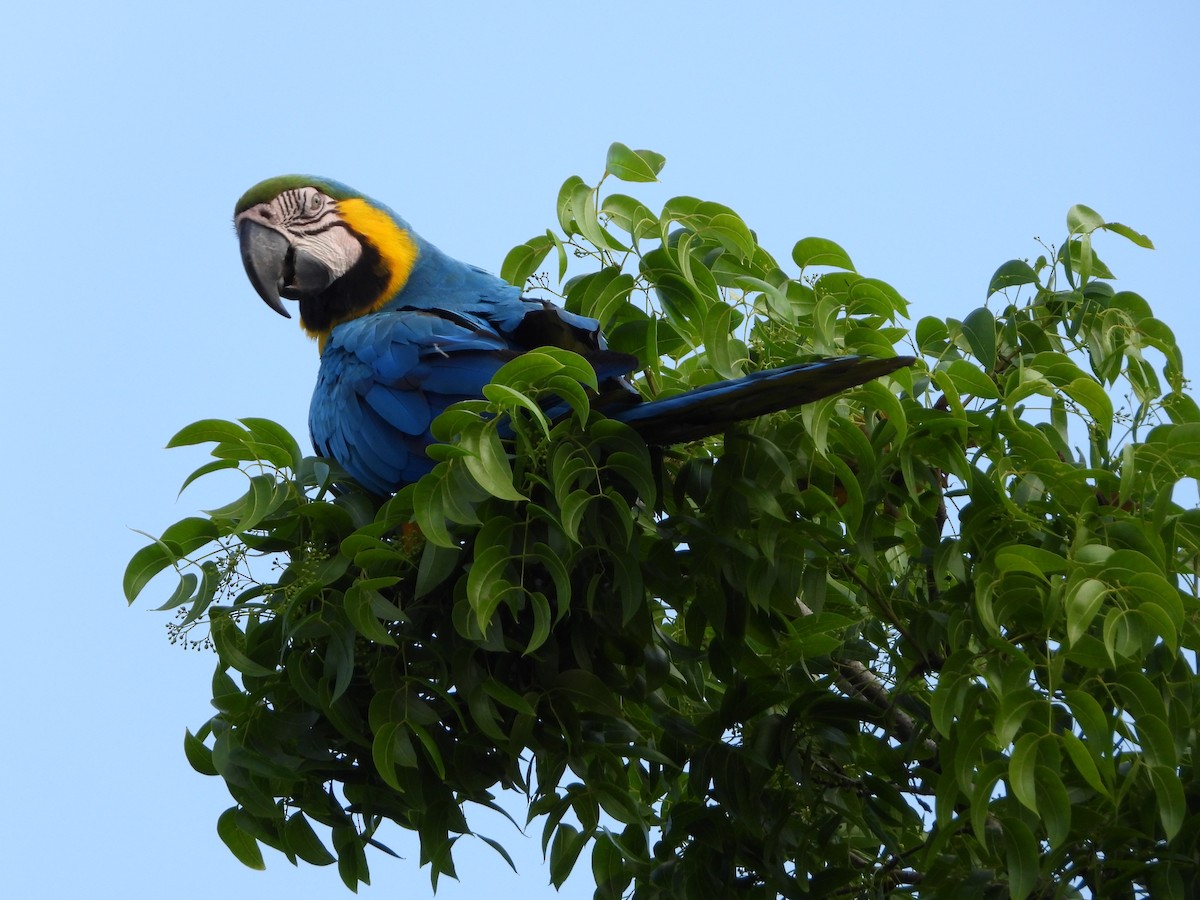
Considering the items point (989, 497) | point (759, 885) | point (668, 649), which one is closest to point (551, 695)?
point (668, 649)

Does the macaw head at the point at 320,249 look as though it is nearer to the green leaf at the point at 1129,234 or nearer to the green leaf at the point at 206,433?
the green leaf at the point at 206,433

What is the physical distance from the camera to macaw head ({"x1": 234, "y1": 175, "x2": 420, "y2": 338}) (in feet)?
9.38

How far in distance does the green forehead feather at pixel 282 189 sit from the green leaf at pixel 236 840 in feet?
5.18

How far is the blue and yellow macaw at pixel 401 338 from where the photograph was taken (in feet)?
5.55

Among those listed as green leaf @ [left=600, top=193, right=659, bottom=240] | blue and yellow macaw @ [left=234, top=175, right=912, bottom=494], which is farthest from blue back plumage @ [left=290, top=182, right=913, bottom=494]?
green leaf @ [left=600, top=193, right=659, bottom=240]

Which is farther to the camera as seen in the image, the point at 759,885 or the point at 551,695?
the point at 759,885

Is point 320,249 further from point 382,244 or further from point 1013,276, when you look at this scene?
point 1013,276

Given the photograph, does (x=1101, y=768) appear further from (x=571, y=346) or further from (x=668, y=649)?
(x=571, y=346)

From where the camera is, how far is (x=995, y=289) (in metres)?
2.02

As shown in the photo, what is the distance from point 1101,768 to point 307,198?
2199mm

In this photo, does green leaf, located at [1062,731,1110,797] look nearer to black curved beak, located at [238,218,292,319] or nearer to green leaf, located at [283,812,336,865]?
green leaf, located at [283,812,336,865]

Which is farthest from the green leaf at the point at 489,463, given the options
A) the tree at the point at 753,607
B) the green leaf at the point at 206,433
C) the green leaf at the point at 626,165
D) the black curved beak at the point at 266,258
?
the black curved beak at the point at 266,258

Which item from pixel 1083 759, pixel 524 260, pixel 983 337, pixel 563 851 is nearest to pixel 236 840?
pixel 563 851

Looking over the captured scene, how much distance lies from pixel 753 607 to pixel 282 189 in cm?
172
